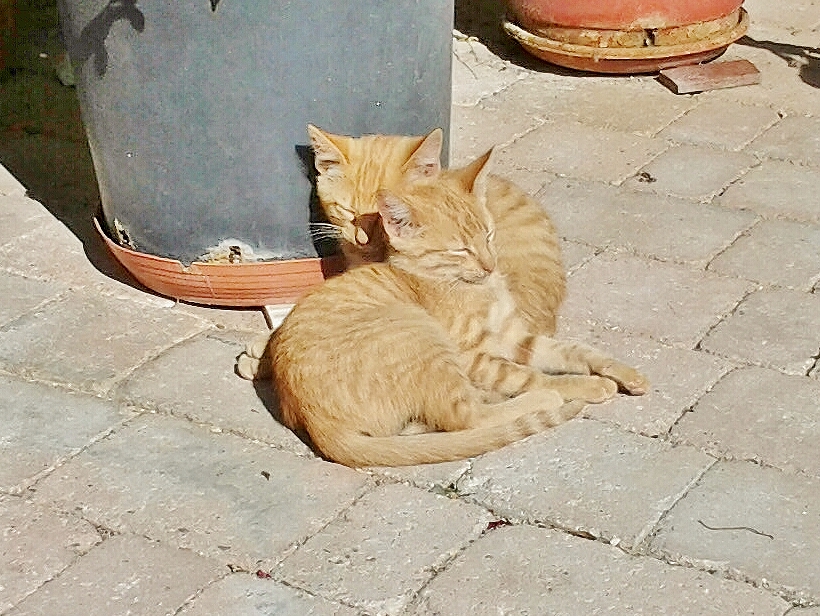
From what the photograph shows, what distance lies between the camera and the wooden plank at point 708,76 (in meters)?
5.08

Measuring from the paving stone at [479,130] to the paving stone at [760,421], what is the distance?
1.68 m

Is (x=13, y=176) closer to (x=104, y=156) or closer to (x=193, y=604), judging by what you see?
(x=104, y=156)

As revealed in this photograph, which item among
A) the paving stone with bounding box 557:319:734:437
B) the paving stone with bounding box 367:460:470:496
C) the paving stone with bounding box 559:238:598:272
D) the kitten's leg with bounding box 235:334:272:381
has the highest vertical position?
the kitten's leg with bounding box 235:334:272:381

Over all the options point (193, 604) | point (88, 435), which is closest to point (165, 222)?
point (88, 435)

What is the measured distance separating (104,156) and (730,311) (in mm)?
1897

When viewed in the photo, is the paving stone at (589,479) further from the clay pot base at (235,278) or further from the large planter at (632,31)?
the large planter at (632,31)

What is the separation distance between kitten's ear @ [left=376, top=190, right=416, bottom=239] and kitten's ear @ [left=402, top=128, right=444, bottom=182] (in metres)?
0.20

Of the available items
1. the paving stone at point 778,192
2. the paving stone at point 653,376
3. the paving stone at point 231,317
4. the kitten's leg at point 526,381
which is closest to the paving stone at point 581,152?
the paving stone at point 778,192

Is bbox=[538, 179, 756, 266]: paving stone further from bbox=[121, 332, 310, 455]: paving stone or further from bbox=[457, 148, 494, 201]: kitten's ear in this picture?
bbox=[121, 332, 310, 455]: paving stone

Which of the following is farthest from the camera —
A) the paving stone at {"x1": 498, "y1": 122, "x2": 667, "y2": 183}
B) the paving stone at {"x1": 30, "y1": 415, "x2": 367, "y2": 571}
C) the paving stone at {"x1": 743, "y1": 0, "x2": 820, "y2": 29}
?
the paving stone at {"x1": 743, "y1": 0, "x2": 820, "y2": 29}

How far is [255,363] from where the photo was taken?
130 inches

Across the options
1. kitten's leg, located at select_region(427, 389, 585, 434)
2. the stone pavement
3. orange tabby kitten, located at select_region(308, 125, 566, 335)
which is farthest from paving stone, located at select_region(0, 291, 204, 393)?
kitten's leg, located at select_region(427, 389, 585, 434)

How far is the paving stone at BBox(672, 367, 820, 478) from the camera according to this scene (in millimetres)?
2957

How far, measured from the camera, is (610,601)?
8.23ft
